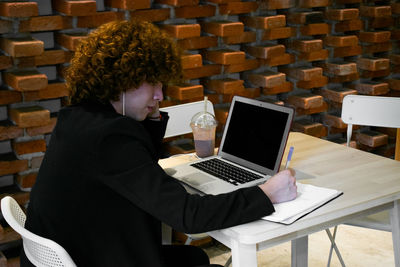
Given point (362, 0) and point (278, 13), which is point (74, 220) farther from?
point (362, 0)

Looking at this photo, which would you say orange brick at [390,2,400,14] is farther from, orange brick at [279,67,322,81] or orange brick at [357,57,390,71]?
orange brick at [279,67,322,81]

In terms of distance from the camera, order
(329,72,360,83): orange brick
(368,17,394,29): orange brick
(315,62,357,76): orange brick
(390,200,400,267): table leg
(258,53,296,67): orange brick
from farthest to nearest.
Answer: (368,17,394,29): orange brick → (329,72,360,83): orange brick → (315,62,357,76): orange brick → (258,53,296,67): orange brick → (390,200,400,267): table leg

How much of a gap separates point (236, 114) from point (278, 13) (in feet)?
5.72

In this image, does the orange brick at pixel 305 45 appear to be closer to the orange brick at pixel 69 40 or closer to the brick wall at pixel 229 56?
the brick wall at pixel 229 56

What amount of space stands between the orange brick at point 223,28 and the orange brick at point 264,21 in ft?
0.59

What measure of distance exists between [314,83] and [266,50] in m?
0.62

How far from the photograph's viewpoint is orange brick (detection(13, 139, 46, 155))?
314cm

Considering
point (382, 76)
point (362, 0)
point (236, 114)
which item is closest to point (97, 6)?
point (236, 114)

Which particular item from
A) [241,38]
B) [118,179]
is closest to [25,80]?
[118,179]

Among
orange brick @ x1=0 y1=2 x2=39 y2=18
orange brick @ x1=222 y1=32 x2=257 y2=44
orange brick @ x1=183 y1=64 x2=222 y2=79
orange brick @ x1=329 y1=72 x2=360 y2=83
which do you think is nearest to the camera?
orange brick @ x1=0 y1=2 x2=39 y2=18

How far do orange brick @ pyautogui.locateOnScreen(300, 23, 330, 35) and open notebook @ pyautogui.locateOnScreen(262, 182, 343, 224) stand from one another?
217cm

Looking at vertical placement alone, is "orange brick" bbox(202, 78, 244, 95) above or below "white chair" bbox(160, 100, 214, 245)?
above

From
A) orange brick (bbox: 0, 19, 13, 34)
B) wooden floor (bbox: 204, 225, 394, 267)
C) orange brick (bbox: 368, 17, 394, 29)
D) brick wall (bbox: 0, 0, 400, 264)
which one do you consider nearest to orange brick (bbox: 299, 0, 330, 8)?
brick wall (bbox: 0, 0, 400, 264)

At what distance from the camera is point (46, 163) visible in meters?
1.95
